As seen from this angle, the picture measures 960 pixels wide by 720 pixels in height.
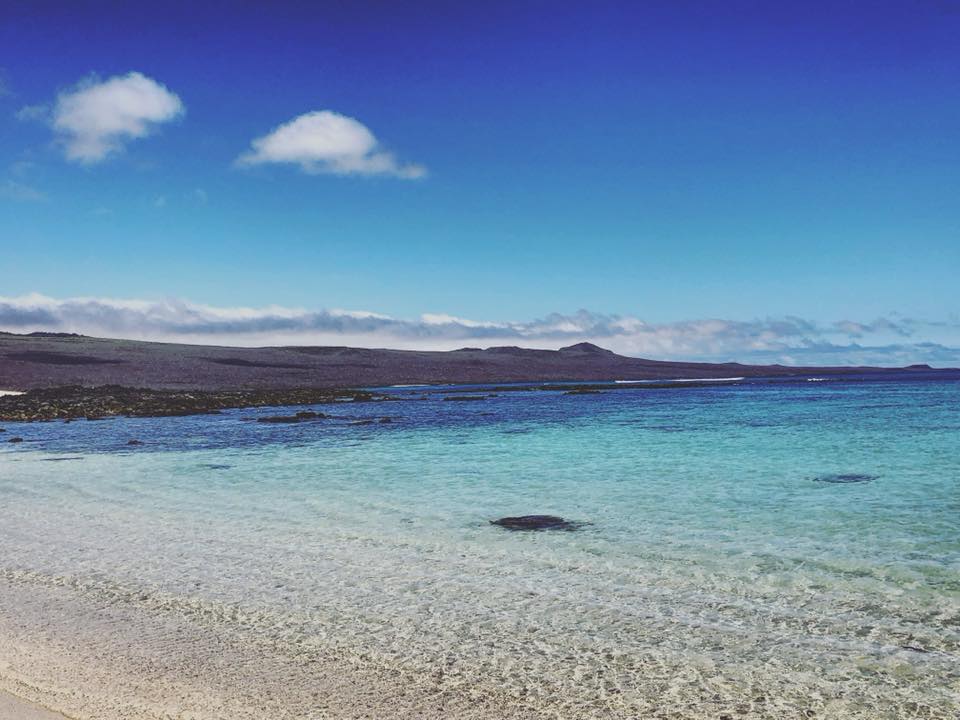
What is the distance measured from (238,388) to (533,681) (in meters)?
92.4

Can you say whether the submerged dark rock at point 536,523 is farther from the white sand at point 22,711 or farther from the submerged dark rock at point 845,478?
the white sand at point 22,711

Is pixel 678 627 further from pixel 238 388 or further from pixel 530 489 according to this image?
pixel 238 388

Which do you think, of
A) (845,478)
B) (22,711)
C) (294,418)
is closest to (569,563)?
(22,711)

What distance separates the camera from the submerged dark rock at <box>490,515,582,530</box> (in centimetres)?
1289

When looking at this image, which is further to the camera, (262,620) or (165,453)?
(165,453)

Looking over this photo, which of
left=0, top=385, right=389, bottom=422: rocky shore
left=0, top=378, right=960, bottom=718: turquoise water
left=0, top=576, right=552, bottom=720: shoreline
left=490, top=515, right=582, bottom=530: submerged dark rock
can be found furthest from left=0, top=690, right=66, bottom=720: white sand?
left=0, top=385, right=389, bottom=422: rocky shore

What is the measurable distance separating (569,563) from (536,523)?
2.86m

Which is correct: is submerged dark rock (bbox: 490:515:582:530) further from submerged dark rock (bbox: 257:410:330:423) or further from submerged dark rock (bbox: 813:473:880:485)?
submerged dark rock (bbox: 257:410:330:423)

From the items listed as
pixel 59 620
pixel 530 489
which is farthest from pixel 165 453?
pixel 59 620

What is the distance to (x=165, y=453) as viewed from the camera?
2653 centimetres

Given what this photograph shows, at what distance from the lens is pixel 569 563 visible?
10.4 m

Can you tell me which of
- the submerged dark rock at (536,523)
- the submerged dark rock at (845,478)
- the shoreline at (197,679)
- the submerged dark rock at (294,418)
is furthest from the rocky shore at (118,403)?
the shoreline at (197,679)

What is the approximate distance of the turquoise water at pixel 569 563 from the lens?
21.4 feet

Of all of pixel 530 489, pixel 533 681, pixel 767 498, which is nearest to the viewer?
pixel 533 681
